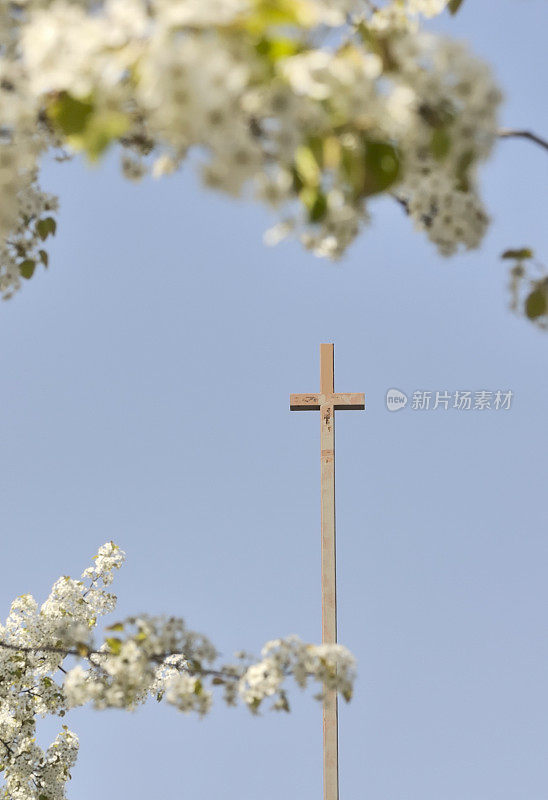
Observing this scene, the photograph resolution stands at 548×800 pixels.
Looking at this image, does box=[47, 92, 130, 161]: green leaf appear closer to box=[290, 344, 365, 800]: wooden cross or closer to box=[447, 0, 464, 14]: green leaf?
box=[447, 0, 464, 14]: green leaf

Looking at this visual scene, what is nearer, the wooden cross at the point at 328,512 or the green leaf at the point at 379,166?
the green leaf at the point at 379,166

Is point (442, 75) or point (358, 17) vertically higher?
point (358, 17)

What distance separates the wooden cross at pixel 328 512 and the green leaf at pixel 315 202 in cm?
441

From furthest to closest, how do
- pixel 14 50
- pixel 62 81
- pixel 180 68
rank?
pixel 14 50 → pixel 62 81 → pixel 180 68

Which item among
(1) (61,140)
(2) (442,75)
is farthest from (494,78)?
(1) (61,140)

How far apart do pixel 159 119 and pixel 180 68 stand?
85mm

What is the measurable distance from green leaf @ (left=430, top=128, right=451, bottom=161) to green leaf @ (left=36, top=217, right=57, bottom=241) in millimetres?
1927

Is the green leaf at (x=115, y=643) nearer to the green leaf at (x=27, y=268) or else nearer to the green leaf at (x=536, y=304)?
the green leaf at (x=27, y=268)

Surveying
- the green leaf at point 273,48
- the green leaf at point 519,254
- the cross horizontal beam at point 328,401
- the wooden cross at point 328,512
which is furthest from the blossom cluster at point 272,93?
the cross horizontal beam at point 328,401

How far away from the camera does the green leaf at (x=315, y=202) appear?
1330 mm

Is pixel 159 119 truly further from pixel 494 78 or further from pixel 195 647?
pixel 195 647

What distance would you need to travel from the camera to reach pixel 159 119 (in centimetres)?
121

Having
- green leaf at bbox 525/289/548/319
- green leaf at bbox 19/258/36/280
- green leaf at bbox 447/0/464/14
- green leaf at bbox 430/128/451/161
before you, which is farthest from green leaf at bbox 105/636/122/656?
green leaf at bbox 447/0/464/14

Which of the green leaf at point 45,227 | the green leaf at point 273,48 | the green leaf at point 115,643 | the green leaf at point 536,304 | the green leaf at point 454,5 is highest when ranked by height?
the green leaf at point 454,5
